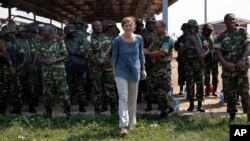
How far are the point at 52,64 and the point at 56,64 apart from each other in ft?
0.24

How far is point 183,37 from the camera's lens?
994cm

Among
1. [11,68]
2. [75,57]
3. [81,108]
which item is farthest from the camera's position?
[81,108]

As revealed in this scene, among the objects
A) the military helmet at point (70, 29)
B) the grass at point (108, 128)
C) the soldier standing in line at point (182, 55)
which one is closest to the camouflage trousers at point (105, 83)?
the grass at point (108, 128)

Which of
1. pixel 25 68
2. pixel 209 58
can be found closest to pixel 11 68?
pixel 25 68

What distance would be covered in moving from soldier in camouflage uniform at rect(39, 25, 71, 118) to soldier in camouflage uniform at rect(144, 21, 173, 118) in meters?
1.54

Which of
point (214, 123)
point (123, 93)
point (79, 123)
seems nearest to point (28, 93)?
point (79, 123)

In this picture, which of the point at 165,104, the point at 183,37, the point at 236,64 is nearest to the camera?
the point at 236,64

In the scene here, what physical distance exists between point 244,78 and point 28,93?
14.6 feet

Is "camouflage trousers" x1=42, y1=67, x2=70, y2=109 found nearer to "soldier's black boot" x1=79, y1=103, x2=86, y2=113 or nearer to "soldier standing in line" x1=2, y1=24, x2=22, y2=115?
"soldier standing in line" x1=2, y1=24, x2=22, y2=115

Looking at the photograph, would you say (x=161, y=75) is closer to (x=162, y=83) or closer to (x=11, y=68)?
(x=162, y=83)

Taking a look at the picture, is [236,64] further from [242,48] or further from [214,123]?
[214,123]

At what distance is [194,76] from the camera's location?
338 inches

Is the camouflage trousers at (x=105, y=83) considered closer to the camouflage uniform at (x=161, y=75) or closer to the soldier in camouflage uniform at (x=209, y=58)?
the camouflage uniform at (x=161, y=75)

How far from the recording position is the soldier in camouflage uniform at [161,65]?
24.6 ft
